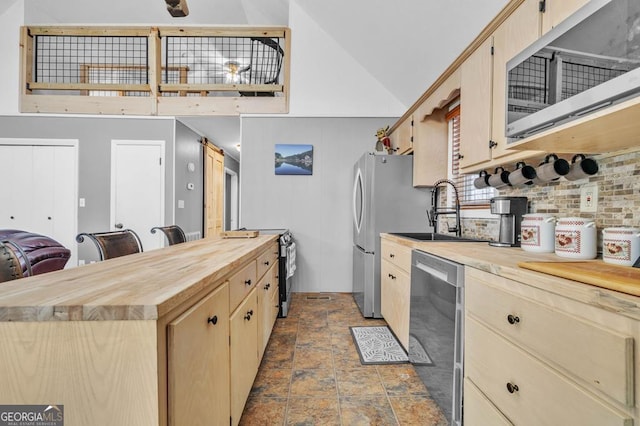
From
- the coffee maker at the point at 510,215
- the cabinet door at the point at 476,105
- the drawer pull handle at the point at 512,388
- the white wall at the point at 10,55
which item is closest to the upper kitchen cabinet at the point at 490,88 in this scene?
the cabinet door at the point at 476,105

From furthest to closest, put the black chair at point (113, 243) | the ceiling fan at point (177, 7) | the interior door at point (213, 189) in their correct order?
the interior door at point (213, 189) < the ceiling fan at point (177, 7) < the black chair at point (113, 243)

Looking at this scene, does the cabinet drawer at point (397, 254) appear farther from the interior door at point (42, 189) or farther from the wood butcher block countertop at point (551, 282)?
the interior door at point (42, 189)

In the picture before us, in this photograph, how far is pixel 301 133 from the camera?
3809 millimetres

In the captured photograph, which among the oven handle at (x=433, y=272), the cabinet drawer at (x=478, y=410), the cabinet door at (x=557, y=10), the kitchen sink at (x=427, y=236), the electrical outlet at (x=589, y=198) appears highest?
the cabinet door at (x=557, y=10)

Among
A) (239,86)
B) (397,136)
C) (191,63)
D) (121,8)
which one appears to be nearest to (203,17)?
(191,63)

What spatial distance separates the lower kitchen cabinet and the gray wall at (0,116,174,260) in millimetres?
3976

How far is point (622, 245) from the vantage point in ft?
3.46

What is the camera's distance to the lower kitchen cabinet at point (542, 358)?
67 centimetres

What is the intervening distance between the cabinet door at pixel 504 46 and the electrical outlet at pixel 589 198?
1.22 ft

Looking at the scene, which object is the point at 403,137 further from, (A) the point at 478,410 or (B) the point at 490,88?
(A) the point at 478,410

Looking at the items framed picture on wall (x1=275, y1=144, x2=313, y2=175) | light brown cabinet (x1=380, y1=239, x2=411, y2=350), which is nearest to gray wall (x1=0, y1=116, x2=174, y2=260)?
framed picture on wall (x1=275, y1=144, x2=313, y2=175)

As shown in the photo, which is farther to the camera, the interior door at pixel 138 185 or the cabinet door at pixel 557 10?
the interior door at pixel 138 185

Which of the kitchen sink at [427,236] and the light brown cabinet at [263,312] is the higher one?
the kitchen sink at [427,236]

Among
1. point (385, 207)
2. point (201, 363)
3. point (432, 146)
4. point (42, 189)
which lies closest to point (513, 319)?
point (201, 363)
